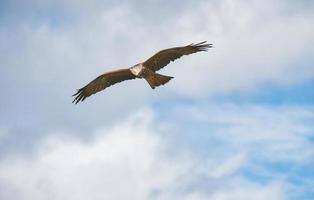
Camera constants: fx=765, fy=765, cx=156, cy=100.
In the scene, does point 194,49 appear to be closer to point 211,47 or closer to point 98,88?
point 211,47

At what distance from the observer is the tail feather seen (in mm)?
23000

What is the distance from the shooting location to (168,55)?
2348 centimetres

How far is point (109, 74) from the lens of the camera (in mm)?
25281

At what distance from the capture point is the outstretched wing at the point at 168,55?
913 inches

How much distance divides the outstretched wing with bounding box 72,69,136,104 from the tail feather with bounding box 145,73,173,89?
1.75 meters

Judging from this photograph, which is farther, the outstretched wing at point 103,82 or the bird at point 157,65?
the outstretched wing at point 103,82

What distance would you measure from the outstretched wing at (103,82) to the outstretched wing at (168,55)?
56.6 inches

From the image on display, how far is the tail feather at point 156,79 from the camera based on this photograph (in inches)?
906

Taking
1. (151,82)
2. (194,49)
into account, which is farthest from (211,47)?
(151,82)

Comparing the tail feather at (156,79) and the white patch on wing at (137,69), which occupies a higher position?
the white patch on wing at (137,69)

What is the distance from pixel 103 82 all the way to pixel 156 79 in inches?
126

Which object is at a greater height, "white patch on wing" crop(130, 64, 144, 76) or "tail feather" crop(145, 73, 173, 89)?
"white patch on wing" crop(130, 64, 144, 76)

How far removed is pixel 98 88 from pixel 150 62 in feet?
10.2

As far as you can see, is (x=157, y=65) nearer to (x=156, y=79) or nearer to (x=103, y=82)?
(x=156, y=79)
